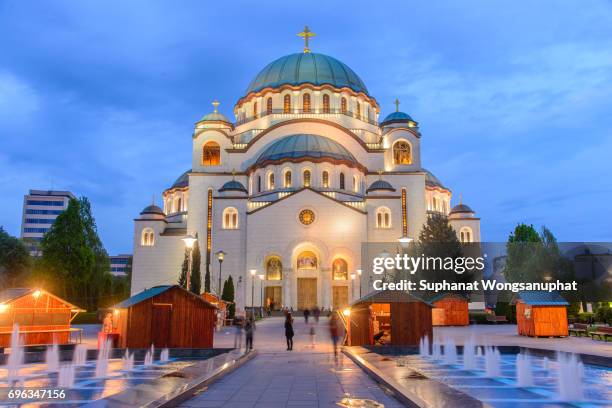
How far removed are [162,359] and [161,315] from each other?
1.56 metres

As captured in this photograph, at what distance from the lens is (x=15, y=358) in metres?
13.2

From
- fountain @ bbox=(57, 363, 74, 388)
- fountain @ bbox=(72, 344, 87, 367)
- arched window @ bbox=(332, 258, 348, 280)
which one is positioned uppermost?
arched window @ bbox=(332, 258, 348, 280)

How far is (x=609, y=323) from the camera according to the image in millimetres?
28141

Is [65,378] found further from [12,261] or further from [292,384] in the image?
[12,261]

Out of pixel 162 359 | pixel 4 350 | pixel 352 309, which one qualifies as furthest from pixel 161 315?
pixel 352 309

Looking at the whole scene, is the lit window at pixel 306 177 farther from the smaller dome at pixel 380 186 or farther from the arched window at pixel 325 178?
the smaller dome at pixel 380 186

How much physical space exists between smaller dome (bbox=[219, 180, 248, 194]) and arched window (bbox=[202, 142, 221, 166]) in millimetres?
5247

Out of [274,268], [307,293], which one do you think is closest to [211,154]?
[274,268]

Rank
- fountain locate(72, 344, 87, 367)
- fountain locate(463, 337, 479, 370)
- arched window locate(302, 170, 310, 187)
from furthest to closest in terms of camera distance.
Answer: arched window locate(302, 170, 310, 187)
fountain locate(72, 344, 87, 367)
fountain locate(463, 337, 479, 370)

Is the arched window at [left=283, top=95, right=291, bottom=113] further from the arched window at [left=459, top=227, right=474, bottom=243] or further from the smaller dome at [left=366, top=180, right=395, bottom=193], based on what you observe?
the arched window at [left=459, top=227, right=474, bottom=243]

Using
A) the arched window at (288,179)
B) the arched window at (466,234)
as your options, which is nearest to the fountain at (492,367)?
the arched window at (288,179)

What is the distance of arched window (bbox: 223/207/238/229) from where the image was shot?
139 ft

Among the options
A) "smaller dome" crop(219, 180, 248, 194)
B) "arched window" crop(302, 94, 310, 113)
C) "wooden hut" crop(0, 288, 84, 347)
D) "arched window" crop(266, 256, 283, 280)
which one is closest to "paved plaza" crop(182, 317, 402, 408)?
"wooden hut" crop(0, 288, 84, 347)

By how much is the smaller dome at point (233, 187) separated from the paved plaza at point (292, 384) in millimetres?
27940
